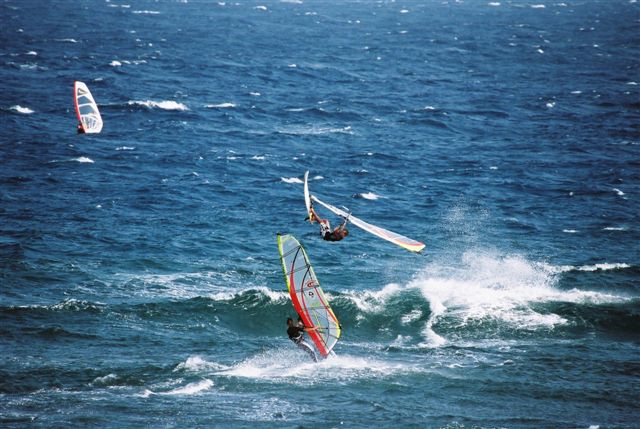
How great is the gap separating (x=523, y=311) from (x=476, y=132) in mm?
54783

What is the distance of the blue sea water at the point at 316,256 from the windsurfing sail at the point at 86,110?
897 centimetres

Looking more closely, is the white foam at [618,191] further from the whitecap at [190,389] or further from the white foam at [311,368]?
the whitecap at [190,389]

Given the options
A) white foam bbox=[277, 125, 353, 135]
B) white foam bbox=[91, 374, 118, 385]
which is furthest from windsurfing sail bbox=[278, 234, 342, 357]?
white foam bbox=[277, 125, 353, 135]

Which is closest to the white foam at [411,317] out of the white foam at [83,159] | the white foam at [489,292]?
the white foam at [489,292]

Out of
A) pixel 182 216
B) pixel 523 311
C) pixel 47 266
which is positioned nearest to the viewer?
pixel 523 311

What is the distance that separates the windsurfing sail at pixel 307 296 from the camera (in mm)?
46406

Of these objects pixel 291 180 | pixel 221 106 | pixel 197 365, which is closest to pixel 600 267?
pixel 291 180

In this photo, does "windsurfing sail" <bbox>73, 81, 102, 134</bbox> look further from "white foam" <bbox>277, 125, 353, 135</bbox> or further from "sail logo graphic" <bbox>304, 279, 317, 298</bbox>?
"white foam" <bbox>277, 125, 353, 135</bbox>

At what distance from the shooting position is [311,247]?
74.6m

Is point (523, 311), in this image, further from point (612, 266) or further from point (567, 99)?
point (567, 99)

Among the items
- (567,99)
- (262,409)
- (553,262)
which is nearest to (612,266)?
(553,262)

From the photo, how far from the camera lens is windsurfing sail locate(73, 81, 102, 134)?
2718 inches

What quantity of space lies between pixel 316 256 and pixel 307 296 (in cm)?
2459

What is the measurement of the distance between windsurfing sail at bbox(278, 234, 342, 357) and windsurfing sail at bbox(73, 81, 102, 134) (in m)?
28.7
